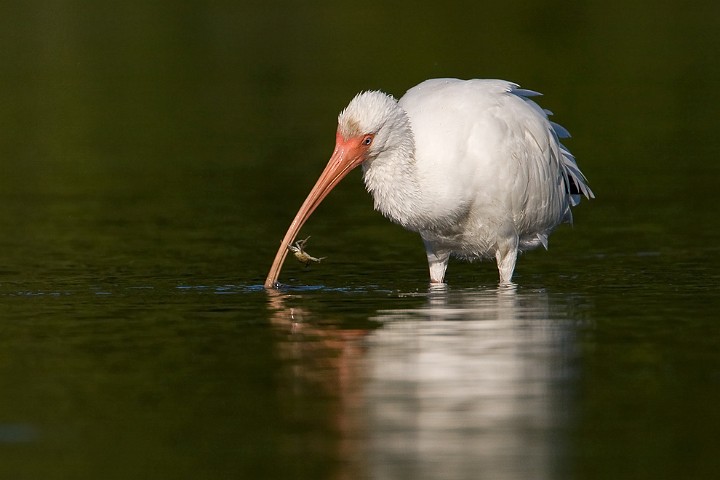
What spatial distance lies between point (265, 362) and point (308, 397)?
1.05 meters

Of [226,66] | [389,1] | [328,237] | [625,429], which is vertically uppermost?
[389,1]

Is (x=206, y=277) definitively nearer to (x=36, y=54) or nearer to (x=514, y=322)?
(x=514, y=322)

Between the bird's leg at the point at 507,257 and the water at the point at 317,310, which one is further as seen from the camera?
the bird's leg at the point at 507,257

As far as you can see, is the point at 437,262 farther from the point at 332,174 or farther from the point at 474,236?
the point at 332,174

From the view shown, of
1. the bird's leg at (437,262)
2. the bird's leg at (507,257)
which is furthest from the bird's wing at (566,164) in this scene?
the bird's leg at (437,262)

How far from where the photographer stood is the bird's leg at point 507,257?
44.9 feet

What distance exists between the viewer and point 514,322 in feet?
37.4

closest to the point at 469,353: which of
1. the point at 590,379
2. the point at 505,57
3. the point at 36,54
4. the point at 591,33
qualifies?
the point at 590,379

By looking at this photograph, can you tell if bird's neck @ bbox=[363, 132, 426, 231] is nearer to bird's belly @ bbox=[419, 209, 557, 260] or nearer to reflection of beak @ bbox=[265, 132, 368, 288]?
reflection of beak @ bbox=[265, 132, 368, 288]

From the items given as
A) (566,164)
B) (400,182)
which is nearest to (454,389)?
(400,182)

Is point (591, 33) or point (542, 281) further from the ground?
point (591, 33)

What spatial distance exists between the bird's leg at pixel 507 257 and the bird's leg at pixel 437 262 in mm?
431

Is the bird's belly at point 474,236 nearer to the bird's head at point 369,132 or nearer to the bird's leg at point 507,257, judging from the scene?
the bird's leg at point 507,257

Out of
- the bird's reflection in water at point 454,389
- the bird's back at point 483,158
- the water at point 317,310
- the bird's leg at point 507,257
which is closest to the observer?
the bird's reflection in water at point 454,389
